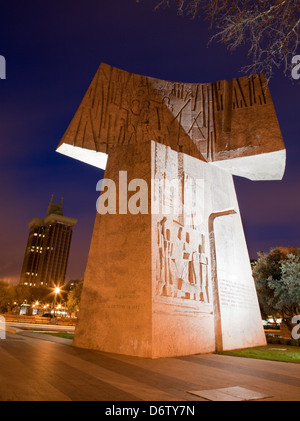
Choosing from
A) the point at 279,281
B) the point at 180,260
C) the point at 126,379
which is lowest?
the point at 126,379

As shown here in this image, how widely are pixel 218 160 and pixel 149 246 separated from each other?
222 inches

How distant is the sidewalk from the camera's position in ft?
12.7

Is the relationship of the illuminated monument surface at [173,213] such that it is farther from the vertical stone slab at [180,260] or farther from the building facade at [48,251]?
the building facade at [48,251]

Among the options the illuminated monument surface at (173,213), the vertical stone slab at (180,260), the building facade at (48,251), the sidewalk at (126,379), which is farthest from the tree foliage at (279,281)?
the building facade at (48,251)

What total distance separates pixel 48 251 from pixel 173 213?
108m

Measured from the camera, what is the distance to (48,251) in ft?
361

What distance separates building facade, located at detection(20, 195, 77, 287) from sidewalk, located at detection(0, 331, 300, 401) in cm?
10887

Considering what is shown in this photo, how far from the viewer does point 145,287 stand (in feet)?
28.2

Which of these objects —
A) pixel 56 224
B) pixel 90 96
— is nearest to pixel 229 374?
pixel 90 96

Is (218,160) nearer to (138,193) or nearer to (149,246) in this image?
(138,193)

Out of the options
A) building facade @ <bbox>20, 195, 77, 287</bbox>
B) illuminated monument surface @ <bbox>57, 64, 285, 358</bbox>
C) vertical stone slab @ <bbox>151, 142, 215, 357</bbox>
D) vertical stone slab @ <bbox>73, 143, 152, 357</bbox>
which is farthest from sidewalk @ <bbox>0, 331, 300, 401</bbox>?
building facade @ <bbox>20, 195, 77, 287</bbox>

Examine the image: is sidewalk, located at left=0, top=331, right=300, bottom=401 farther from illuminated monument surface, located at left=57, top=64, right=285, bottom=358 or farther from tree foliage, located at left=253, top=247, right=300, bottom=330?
tree foliage, located at left=253, top=247, right=300, bottom=330

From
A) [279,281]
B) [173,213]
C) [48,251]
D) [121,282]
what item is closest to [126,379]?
[121,282]

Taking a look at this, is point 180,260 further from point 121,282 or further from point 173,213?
point 121,282
